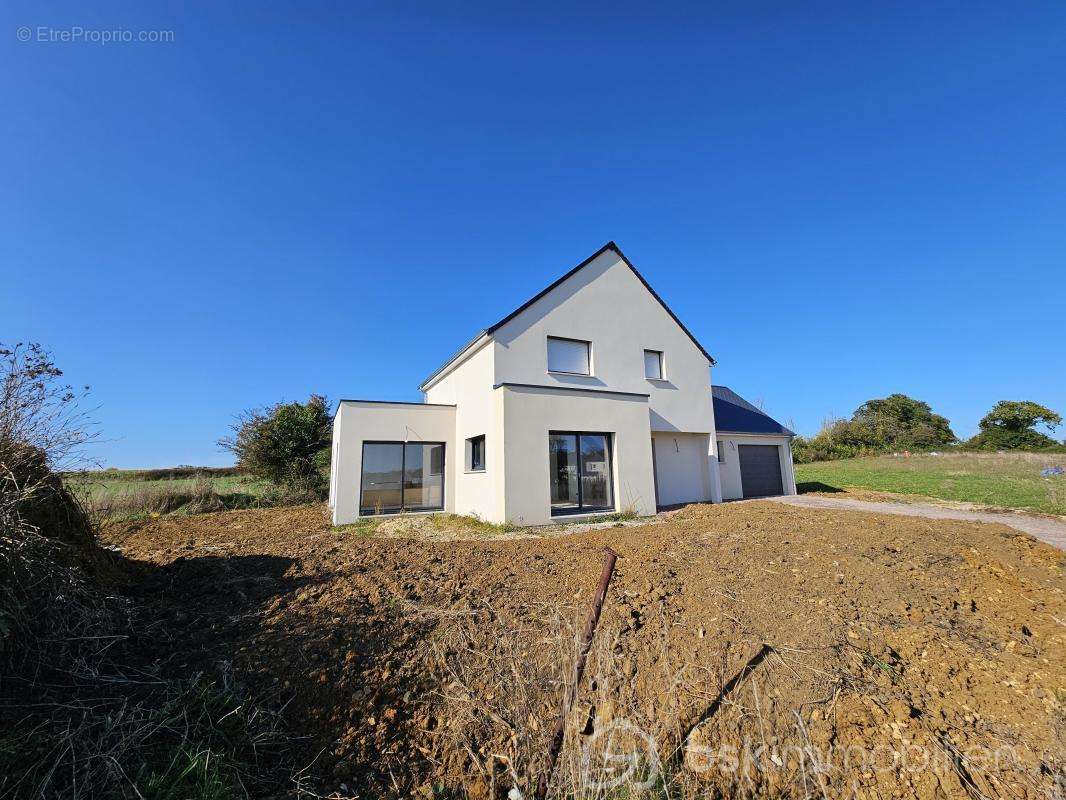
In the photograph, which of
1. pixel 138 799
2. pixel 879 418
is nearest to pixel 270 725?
pixel 138 799

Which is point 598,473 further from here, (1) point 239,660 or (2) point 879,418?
(2) point 879,418

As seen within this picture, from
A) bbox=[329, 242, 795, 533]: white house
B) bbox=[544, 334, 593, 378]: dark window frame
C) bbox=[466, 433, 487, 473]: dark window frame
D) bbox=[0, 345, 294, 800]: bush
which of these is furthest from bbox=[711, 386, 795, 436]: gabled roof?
bbox=[0, 345, 294, 800]: bush

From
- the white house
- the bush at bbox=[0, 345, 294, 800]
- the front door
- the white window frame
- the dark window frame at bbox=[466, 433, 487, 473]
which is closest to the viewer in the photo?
the bush at bbox=[0, 345, 294, 800]

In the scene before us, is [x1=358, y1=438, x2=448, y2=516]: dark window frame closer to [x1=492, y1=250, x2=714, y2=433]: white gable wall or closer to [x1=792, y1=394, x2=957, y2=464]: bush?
[x1=492, y1=250, x2=714, y2=433]: white gable wall

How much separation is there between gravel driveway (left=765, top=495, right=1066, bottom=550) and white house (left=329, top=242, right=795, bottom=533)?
3266mm

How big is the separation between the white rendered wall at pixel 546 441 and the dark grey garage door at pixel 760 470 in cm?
566

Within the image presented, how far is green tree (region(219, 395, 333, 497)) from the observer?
1664 cm

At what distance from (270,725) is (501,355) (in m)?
8.71

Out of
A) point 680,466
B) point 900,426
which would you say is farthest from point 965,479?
point 900,426

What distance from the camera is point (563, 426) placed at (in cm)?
1027

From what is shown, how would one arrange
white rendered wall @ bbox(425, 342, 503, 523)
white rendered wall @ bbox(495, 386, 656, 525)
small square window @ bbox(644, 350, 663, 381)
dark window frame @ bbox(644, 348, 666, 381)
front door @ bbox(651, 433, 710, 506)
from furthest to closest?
small square window @ bbox(644, 350, 663, 381) < dark window frame @ bbox(644, 348, 666, 381) < front door @ bbox(651, 433, 710, 506) < white rendered wall @ bbox(425, 342, 503, 523) < white rendered wall @ bbox(495, 386, 656, 525)

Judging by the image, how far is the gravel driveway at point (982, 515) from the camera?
24.4 ft

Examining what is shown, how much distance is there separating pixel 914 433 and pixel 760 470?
1363 inches

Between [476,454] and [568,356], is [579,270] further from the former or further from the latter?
[476,454]
